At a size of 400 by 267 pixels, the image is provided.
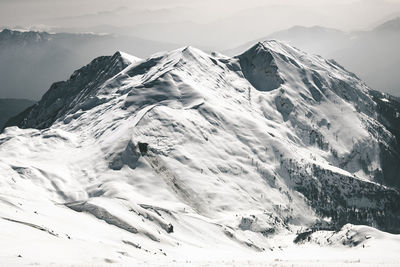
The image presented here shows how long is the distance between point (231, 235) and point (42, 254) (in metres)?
132

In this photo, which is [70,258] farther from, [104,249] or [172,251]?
[172,251]

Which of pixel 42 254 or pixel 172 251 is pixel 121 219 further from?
pixel 42 254

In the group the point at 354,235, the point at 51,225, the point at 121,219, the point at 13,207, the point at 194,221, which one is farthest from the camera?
the point at 194,221

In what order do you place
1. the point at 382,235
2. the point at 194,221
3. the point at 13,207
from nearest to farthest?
the point at 13,207 → the point at 382,235 → the point at 194,221

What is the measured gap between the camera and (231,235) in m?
196

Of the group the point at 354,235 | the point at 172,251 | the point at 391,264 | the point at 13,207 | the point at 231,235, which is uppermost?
the point at 391,264

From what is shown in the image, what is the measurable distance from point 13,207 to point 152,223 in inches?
2167

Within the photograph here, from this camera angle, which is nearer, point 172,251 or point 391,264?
point 391,264

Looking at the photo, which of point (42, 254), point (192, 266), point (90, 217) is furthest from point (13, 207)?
point (192, 266)

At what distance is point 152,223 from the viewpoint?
152750 mm

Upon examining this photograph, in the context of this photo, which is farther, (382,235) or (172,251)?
(382,235)

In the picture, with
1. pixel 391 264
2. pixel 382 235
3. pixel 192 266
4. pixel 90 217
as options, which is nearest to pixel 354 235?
pixel 382 235

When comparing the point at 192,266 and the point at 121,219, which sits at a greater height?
the point at 192,266

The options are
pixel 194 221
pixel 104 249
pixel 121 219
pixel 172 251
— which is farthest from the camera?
pixel 194 221
